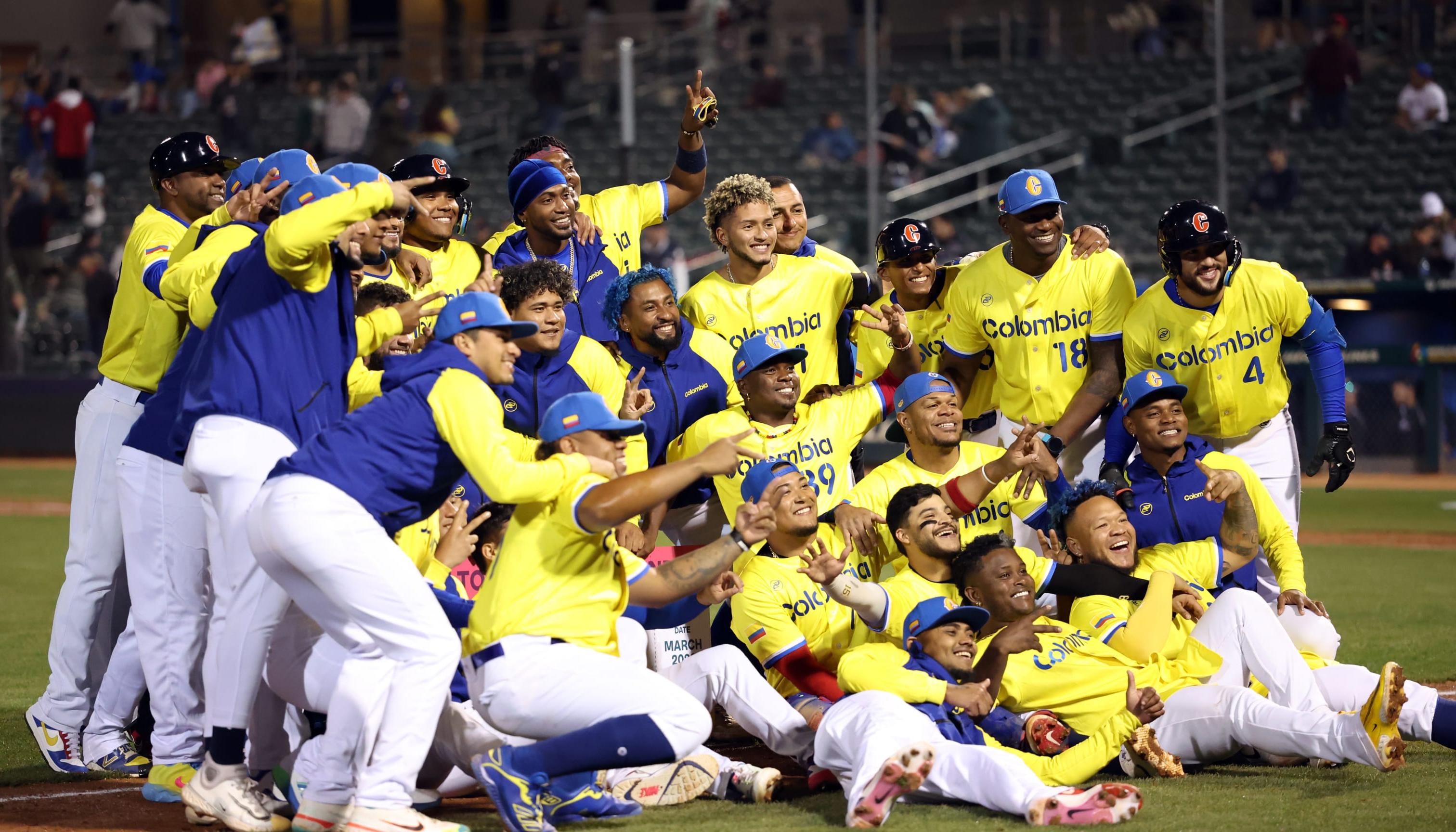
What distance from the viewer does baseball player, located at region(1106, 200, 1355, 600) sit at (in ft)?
23.1

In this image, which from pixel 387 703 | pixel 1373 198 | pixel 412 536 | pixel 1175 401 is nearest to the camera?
pixel 387 703

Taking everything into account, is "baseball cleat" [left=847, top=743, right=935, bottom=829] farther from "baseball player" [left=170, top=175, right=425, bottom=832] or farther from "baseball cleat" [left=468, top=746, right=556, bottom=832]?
"baseball player" [left=170, top=175, right=425, bottom=832]

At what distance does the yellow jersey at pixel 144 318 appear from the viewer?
600cm

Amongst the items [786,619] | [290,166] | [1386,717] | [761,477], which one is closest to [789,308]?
[786,619]

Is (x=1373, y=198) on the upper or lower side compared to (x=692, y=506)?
upper

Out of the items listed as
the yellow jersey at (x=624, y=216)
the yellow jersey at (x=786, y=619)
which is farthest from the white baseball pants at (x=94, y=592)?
the yellow jersey at (x=786, y=619)

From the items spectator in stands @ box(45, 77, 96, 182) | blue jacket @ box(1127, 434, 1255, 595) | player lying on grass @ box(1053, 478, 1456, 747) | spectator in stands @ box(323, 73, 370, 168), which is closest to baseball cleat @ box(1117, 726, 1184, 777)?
player lying on grass @ box(1053, 478, 1456, 747)

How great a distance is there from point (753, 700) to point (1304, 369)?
12509 mm

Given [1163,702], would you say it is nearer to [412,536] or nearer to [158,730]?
[412,536]

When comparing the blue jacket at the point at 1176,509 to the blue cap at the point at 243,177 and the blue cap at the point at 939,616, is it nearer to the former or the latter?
the blue cap at the point at 939,616

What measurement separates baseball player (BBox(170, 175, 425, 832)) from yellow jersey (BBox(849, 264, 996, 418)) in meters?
2.79

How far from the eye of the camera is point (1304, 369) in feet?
54.5

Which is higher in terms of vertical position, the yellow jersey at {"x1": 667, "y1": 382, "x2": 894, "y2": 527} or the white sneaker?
the yellow jersey at {"x1": 667, "y1": 382, "x2": 894, "y2": 527}

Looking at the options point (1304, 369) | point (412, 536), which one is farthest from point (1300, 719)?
point (1304, 369)
